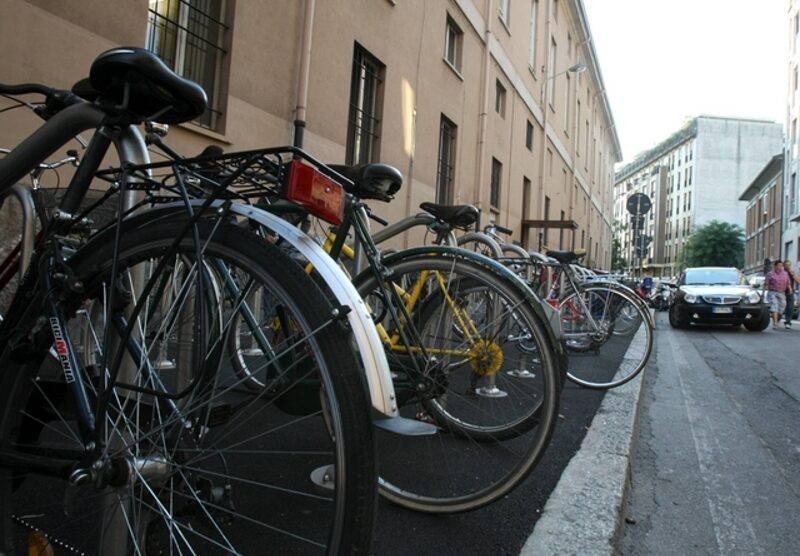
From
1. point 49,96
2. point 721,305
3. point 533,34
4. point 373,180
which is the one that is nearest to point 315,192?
point 373,180

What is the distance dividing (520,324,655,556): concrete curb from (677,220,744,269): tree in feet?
216

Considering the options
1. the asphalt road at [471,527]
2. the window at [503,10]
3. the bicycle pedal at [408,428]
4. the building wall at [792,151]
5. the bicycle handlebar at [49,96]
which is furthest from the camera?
the building wall at [792,151]

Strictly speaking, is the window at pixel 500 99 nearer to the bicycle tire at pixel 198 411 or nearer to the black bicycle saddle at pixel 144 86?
the black bicycle saddle at pixel 144 86

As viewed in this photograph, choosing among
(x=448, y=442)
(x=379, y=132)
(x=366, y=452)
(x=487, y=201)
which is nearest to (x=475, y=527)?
(x=448, y=442)

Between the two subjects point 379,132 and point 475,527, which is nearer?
point 475,527

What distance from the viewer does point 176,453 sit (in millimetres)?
1293

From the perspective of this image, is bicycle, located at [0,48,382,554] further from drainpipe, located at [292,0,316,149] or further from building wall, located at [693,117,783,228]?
building wall, located at [693,117,783,228]

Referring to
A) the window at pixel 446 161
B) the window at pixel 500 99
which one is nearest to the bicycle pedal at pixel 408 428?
the window at pixel 446 161

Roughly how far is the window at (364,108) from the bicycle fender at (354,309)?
712 centimetres

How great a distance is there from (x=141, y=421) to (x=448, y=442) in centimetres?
178

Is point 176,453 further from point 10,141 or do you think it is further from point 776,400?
point 776,400

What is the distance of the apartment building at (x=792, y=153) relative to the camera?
37.6 meters

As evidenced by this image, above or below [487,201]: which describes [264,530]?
below

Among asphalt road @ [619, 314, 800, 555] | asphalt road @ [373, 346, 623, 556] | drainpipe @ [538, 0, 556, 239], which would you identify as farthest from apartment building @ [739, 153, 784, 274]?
asphalt road @ [373, 346, 623, 556]
